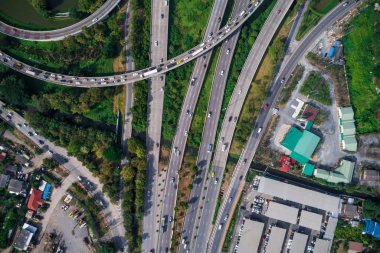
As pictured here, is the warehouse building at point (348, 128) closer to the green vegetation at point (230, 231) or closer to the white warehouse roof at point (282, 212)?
the white warehouse roof at point (282, 212)

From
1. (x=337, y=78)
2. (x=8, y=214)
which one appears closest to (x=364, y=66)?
(x=337, y=78)

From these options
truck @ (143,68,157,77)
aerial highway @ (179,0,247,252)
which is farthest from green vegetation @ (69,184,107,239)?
truck @ (143,68,157,77)

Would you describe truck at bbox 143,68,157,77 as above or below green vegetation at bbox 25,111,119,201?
above

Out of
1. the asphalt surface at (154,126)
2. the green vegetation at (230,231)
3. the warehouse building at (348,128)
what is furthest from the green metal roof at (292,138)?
the asphalt surface at (154,126)

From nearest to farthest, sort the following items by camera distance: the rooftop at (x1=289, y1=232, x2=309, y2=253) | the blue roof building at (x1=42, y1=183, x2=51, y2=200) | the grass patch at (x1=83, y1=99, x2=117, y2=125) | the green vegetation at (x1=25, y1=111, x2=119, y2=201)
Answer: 1. the green vegetation at (x1=25, y1=111, x2=119, y2=201)
2. the blue roof building at (x1=42, y1=183, x2=51, y2=200)
3. the grass patch at (x1=83, y1=99, x2=117, y2=125)
4. the rooftop at (x1=289, y1=232, x2=309, y2=253)

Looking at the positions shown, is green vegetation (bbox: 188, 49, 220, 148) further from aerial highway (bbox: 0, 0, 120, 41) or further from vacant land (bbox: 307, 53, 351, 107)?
aerial highway (bbox: 0, 0, 120, 41)

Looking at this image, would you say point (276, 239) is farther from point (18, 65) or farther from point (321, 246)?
point (18, 65)

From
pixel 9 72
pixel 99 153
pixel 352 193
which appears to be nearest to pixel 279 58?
pixel 352 193
